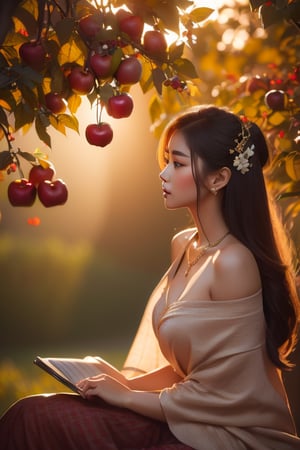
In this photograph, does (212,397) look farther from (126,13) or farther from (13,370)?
(13,370)

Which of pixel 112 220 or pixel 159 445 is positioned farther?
pixel 112 220

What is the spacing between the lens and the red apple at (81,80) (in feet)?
7.66

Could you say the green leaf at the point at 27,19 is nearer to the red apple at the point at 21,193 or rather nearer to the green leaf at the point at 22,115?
the green leaf at the point at 22,115

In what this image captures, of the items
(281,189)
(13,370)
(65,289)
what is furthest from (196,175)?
(65,289)

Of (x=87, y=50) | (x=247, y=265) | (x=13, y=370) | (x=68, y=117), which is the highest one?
(x=87, y=50)

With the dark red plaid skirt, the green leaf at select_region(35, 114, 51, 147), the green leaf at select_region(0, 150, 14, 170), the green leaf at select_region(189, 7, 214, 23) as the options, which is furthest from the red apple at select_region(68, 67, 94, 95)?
the dark red plaid skirt

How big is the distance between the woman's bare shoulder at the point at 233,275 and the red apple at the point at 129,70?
62 cm

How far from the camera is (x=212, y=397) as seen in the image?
8.14 feet

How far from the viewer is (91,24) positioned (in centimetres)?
233

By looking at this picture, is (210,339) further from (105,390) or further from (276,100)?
(276,100)

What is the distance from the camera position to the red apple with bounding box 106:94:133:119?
7.86ft

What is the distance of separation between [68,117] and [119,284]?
5.89m

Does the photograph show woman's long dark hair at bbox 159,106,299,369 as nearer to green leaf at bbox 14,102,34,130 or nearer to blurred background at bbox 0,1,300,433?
green leaf at bbox 14,102,34,130

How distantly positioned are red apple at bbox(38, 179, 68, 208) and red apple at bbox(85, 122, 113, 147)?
0.55ft
